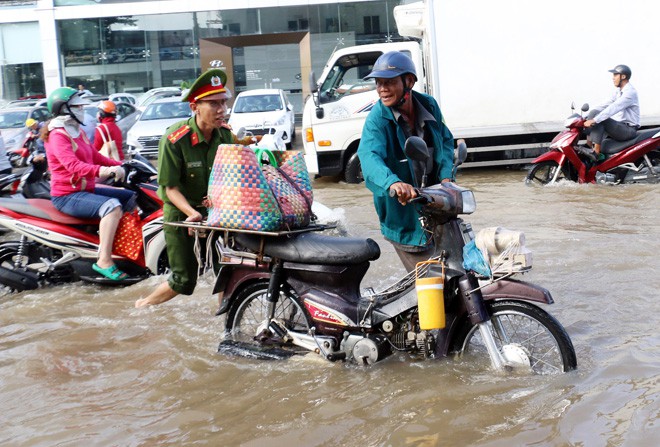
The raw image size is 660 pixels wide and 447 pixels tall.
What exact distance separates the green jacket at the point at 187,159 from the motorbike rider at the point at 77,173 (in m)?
1.47

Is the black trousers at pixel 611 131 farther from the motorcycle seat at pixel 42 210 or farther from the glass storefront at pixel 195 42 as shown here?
the glass storefront at pixel 195 42

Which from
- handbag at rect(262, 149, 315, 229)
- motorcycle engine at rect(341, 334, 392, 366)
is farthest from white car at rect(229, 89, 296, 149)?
motorcycle engine at rect(341, 334, 392, 366)

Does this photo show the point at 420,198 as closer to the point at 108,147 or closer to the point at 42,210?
the point at 42,210

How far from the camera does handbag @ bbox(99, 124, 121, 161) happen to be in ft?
31.3

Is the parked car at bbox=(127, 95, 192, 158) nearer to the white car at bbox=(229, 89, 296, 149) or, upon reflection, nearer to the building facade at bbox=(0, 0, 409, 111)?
the white car at bbox=(229, 89, 296, 149)

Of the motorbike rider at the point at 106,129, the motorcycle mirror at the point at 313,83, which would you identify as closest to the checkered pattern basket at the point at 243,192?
the motorbike rider at the point at 106,129

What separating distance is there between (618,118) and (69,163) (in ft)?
25.2

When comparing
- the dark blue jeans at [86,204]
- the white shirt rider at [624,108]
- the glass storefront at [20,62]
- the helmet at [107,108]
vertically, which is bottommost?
the dark blue jeans at [86,204]

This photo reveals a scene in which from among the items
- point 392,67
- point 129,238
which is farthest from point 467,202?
point 129,238

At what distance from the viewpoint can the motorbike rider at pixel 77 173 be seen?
6.59 metres

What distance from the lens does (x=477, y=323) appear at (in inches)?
160

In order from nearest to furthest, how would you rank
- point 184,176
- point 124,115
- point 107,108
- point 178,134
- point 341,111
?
1. point 178,134
2. point 184,176
3. point 107,108
4. point 341,111
5. point 124,115

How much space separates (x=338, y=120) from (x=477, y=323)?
8.79 m

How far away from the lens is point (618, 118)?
434 inches
